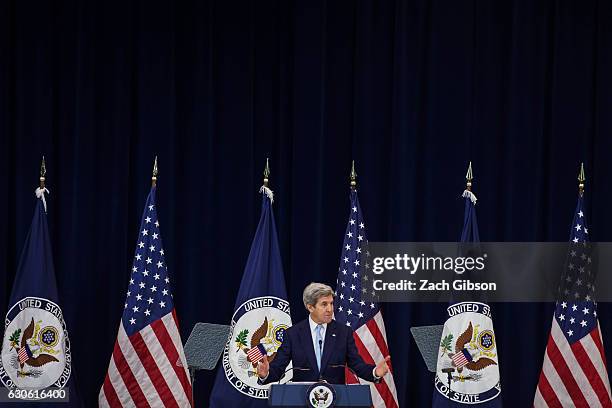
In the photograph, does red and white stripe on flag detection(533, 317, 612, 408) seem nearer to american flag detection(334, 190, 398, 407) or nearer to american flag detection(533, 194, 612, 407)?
american flag detection(533, 194, 612, 407)

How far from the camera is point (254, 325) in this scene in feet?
24.7

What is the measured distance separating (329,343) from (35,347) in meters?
2.72

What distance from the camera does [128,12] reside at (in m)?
8.31

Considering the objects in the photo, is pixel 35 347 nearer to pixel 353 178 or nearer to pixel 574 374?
pixel 353 178

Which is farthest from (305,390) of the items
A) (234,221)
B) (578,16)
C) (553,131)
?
(578,16)

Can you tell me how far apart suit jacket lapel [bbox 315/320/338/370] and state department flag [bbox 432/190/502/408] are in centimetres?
184

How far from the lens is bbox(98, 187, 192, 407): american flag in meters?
7.50

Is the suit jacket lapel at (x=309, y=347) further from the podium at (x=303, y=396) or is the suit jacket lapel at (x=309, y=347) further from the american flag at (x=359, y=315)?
the american flag at (x=359, y=315)

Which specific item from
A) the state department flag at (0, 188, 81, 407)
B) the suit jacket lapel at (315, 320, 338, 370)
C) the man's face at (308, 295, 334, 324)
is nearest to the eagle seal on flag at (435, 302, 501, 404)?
the suit jacket lapel at (315, 320, 338, 370)

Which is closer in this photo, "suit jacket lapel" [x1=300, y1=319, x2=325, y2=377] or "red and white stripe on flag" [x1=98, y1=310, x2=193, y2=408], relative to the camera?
"suit jacket lapel" [x1=300, y1=319, x2=325, y2=377]

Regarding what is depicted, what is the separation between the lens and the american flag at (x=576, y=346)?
7.54 meters

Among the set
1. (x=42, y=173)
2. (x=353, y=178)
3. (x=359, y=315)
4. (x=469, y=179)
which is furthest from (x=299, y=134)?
(x=42, y=173)

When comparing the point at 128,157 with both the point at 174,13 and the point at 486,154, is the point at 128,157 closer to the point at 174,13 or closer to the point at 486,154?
the point at 174,13

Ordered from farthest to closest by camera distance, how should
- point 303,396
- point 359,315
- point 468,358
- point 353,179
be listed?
1. point 353,179
2. point 359,315
3. point 468,358
4. point 303,396
